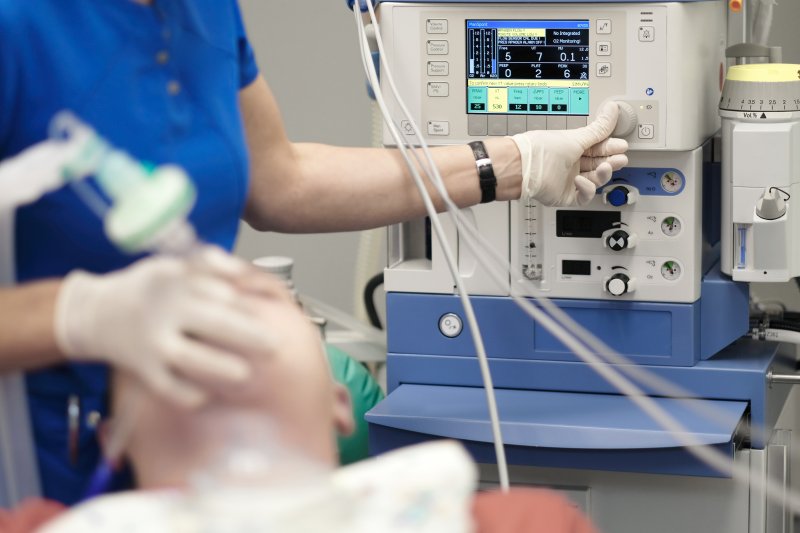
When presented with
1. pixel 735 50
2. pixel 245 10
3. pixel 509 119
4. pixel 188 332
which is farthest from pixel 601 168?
pixel 245 10

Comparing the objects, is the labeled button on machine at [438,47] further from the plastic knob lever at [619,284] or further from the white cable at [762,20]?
the white cable at [762,20]

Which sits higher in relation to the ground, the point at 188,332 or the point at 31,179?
the point at 31,179

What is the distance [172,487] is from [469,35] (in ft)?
3.71

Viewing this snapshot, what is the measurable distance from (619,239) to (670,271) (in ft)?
0.34

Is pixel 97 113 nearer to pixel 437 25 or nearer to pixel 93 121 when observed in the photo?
pixel 93 121

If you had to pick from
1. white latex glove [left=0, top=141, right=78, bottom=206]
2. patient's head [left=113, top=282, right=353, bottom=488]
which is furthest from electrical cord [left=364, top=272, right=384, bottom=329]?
white latex glove [left=0, top=141, right=78, bottom=206]

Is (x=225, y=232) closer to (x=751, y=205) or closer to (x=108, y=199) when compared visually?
(x=108, y=199)

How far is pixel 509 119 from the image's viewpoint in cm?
210

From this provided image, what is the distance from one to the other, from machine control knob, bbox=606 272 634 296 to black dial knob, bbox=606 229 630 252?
0.16 feet

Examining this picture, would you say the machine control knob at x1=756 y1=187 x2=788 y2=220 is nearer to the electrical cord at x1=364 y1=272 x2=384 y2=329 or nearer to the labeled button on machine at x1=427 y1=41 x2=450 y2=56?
the labeled button on machine at x1=427 y1=41 x2=450 y2=56

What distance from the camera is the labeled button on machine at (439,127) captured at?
84.0 inches

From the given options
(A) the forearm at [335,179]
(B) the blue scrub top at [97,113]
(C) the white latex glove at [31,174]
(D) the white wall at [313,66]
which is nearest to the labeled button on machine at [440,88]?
(A) the forearm at [335,179]

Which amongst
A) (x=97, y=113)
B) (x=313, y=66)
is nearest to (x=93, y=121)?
(x=97, y=113)

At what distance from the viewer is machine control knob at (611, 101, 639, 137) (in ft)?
6.68
